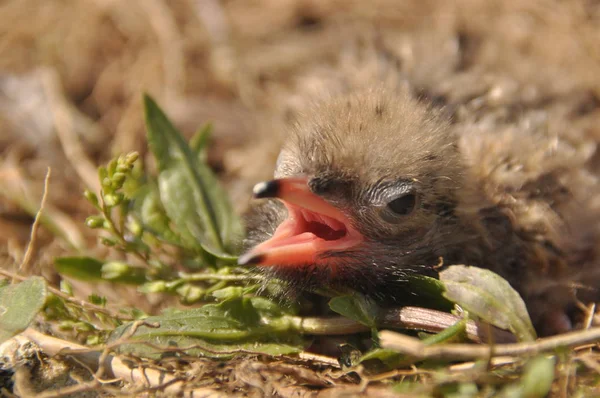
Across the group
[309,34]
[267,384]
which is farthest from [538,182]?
[309,34]

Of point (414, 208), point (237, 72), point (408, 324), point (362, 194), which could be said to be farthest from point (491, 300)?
point (237, 72)

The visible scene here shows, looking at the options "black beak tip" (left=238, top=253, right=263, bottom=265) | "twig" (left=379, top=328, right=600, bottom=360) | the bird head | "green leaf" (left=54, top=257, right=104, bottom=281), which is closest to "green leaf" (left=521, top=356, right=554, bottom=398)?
"twig" (left=379, top=328, right=600, bottom=360)

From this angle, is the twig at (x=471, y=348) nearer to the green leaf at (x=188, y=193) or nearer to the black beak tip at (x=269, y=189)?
the black beak tip at (x=269, y=189)

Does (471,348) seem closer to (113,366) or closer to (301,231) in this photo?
(301,231)

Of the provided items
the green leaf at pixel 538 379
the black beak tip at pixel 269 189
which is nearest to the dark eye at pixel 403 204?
the black beak tip at pixel 269 189

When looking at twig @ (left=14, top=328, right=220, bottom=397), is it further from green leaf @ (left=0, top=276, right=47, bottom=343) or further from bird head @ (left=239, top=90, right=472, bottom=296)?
bird head @ (left=239, top=90, right=472, bottom=296)

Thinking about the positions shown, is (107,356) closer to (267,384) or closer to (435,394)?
(267,384)
